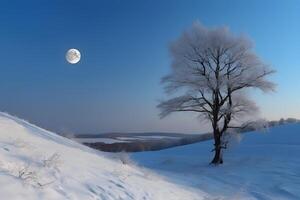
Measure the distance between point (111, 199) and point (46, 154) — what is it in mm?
2514

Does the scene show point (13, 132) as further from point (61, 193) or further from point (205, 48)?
point (205, 48)

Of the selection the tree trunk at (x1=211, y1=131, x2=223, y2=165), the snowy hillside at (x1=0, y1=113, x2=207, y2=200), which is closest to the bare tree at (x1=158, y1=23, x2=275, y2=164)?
the tree trunk at (x1=211, y1=131, x2=223, y2=165)

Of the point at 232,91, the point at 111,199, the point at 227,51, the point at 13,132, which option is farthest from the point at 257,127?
the point at 111,199

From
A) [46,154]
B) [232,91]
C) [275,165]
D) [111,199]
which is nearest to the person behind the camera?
[111,199]

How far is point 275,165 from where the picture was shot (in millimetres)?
26422

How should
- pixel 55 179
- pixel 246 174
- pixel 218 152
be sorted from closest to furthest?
pixel 55 179, pixel 246 174, pixel 218 152

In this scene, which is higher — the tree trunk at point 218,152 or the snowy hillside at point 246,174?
the tree trunk at point 218,152

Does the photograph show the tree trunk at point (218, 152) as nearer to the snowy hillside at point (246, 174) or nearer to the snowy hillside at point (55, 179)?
the snowy hillside at point (246, 174)

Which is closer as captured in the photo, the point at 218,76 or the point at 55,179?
the point at 55,179

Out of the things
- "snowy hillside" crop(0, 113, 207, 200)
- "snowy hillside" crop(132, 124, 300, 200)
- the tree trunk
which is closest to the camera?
"snowy hillside" crop(0, 113, 207, 200)

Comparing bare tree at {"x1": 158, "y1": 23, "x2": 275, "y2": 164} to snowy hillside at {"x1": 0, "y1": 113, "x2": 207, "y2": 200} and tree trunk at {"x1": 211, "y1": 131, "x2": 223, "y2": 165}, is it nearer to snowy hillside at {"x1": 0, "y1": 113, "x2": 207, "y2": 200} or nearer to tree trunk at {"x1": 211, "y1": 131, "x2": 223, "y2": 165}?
tree trunk at {"x1": 211, "y1": 131, "x2": 223, "y2": 165}

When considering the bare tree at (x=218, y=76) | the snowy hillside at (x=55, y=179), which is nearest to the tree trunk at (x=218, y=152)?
the bare tree at (x=218, y=76)

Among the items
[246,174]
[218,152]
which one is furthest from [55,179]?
[218,152]

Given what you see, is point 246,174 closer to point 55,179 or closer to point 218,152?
point 218,152
